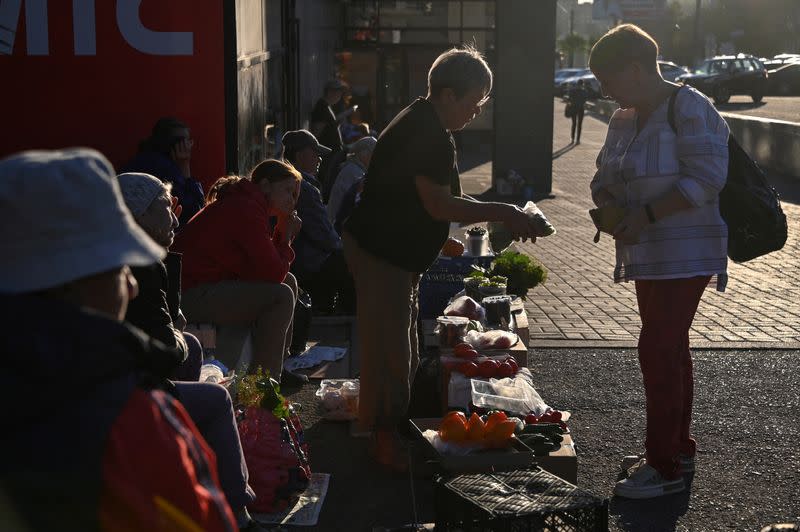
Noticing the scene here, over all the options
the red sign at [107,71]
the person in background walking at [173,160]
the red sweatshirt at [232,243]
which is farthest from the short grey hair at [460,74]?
the red sign at [107,71]

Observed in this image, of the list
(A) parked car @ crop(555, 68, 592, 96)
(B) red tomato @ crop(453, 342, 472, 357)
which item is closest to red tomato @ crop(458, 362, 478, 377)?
(B) red tomato @ crop(453, 342, 472, 357)

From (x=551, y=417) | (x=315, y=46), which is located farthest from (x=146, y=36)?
(x=315, y=46)

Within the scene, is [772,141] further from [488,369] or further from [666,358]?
[666,358]

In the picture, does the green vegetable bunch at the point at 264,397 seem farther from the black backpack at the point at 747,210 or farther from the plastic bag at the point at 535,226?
the black backpack at the point at 747,210

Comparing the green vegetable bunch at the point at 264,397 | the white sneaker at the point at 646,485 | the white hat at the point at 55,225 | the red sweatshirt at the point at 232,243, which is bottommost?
the white sneaker at the point at 646,485

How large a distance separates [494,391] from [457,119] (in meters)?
1.47

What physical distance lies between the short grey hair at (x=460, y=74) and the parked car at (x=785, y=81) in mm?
47697

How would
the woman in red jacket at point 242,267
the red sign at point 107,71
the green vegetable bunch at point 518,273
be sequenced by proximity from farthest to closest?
the green vegetable bunch at point 518,273 < the red sign at point 107,71 < the woman in red jacket at point 242,267

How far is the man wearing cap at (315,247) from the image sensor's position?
8.38 metres

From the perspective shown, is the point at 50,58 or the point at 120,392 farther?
the point at 50,58

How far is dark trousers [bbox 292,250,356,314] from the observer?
8.64 m

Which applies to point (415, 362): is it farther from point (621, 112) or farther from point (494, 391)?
point (621, 112)

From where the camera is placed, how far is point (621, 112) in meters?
5.24

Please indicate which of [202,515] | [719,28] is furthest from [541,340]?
[719,28]
